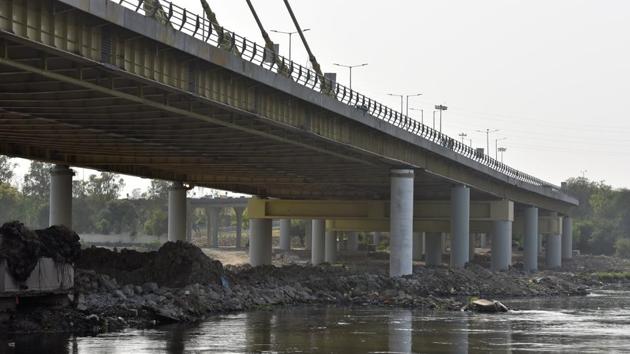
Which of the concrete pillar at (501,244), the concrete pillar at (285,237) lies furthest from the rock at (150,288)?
the concrete pillar at (285,237)

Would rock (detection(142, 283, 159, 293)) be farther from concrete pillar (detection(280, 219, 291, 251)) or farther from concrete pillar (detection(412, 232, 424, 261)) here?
concrete pillar (detection(280, 219, 291, 251))

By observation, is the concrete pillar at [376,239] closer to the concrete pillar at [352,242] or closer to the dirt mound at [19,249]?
the concrete pillar at [352,242]

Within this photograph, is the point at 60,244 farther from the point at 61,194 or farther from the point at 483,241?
the point at 483,241

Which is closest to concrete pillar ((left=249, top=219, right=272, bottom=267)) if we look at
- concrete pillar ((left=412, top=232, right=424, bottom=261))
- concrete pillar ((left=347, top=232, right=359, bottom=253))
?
concrete pillar ((left=412, top=232, right=424, bottom=261))

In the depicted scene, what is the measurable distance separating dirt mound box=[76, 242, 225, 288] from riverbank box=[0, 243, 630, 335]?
0.19ft

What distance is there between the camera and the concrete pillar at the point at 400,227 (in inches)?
2943

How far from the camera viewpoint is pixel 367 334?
1679 inches

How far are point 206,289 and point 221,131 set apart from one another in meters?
8.20

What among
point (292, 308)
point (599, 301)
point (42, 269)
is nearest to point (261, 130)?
point (292, 308)

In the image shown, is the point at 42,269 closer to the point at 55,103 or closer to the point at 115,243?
the point at 55,103

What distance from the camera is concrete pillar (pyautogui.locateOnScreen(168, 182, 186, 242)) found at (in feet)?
337

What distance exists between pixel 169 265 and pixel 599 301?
2764cm

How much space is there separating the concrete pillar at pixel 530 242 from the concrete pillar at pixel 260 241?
28.5m

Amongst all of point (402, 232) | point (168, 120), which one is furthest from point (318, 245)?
point (168, 120)
